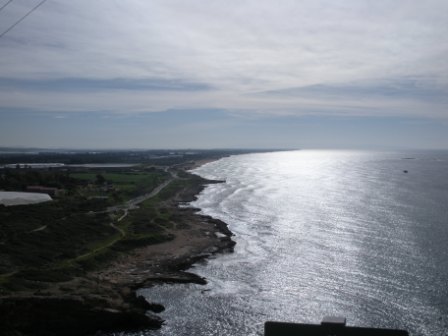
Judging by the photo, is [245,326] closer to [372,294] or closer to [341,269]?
[372,294]

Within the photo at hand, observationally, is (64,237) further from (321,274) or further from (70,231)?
(321,274)

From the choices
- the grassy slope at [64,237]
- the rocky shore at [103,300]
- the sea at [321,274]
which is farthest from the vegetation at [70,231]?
the sea at [321,274]

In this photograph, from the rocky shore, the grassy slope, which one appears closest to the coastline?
the rocky shore

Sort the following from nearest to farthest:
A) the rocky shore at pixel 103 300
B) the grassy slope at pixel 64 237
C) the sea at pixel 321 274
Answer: the rocky shore at pixel 103 300 < the sea at pixel 321 274 < the grassy slope at pixel 64 237

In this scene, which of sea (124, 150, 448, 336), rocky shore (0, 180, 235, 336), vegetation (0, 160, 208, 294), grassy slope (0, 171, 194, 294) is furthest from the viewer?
vegetation (0, 160, 208, 294)

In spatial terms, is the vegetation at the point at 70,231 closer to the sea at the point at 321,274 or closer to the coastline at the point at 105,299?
the coastline at the point at 105,299

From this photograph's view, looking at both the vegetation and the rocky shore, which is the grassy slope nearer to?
the vegetation

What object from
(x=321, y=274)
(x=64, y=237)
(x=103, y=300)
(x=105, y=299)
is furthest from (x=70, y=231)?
(x=321, y=274)

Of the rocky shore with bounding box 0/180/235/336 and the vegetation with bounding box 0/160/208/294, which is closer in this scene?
the rocky shore with bounding box 0/180/235/336
